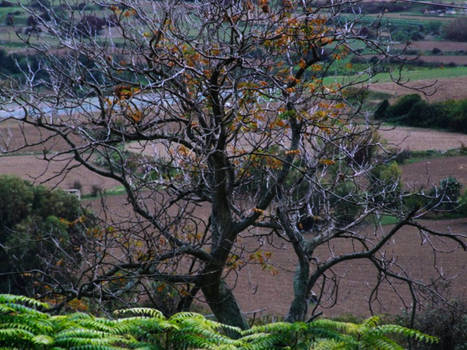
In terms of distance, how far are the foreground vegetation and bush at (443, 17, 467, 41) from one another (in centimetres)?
4430

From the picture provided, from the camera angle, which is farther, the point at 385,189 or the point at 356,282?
the point at 356,282

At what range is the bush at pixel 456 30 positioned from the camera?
4603 cm

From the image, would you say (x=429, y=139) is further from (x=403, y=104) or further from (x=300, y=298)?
(x=300, y=298)

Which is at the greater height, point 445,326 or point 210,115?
point 210,115

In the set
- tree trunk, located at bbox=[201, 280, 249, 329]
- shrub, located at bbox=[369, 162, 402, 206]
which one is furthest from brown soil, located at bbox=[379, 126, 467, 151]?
tree trunk, located at bbox=[201, 280, 249, 329]

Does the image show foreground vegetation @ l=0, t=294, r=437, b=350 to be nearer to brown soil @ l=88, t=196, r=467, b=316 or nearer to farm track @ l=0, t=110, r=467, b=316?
farm track @ l=0, t=110, r=467, b=316

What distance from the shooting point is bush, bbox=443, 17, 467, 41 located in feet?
151

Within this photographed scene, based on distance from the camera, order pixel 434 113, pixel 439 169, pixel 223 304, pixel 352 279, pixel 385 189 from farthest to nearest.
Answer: pixel 434 113 < pixel 439 169 < pixel 352 279 < pixel 385 189 < pixel 223 304

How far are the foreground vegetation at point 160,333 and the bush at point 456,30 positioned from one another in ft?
145

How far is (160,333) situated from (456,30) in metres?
45.3

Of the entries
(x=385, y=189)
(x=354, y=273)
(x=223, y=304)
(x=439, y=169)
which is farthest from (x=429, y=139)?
(x=223, y=304)

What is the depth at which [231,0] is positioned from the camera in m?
8.20

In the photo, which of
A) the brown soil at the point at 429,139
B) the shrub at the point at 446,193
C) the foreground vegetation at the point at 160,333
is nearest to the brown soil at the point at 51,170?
the brown soil at the point at 429,139

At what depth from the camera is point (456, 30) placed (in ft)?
151
